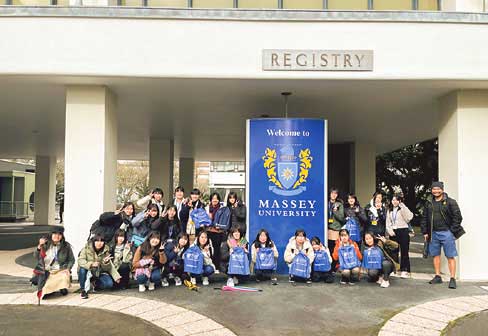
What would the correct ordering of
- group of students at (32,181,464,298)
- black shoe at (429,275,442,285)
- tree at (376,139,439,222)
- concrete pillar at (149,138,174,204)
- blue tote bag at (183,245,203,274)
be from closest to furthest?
group of students at (32,181,464,298) < blue tote bag at (183,245,203,274) < black shoe at (429,275,442,285) < concrete pillar at (149,138,174,204) < tree at (376,139,439,222)

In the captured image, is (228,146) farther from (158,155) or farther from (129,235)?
(129,235)

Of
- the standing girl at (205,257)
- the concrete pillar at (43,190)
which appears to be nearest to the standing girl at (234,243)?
the standing girl at (205,257)

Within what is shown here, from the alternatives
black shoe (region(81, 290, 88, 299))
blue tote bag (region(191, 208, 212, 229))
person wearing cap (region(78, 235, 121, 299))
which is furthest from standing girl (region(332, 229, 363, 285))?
black shoe (region(81, 290, 88, 299))

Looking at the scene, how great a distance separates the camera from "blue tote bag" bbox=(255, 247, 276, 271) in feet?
22.5

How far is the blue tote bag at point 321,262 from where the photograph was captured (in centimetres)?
685

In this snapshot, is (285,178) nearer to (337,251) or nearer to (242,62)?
(337,251)

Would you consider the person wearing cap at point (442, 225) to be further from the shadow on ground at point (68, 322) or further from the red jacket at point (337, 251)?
the shadow on ground at point (68, 322)

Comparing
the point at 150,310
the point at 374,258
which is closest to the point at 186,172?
the point at 374,258

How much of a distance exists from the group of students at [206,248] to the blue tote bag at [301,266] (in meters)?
0.02

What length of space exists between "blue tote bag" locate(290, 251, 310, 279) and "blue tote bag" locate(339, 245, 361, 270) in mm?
589

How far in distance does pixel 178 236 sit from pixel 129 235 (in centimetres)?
82

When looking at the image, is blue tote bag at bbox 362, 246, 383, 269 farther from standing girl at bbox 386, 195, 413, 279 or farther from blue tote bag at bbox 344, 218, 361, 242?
standing girl at bbox 386, 195, 413, 279

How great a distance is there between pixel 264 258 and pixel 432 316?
8.81 feet

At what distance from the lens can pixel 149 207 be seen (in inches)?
272
